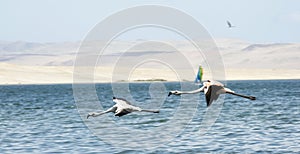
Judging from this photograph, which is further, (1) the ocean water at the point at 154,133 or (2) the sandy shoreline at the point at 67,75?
(2) the sandy shoreline at the point at 67,75

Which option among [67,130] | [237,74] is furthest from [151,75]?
[67,130]

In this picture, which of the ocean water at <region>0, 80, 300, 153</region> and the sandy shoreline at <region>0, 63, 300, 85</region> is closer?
the ocean water at <region>0, 80, 300, 153</region>

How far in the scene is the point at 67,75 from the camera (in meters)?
155

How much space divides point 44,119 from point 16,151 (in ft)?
49.1

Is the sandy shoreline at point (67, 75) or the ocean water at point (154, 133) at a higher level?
the sandy shoreline at point (67, 75)

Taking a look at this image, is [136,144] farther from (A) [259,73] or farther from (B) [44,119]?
(A) [259,73]

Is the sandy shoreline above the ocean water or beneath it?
above

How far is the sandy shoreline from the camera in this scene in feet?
470

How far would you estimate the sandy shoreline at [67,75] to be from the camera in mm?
143250

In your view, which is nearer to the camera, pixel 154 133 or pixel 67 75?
Result: pixel 154 133

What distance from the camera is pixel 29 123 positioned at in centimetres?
3653

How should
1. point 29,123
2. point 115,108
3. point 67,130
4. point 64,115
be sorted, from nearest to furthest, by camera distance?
1. point 115,108
2. point 67,130
3. point 29,123
4. point 64,115

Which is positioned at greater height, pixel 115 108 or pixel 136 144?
pixel 115 108

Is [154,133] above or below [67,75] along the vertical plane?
below
